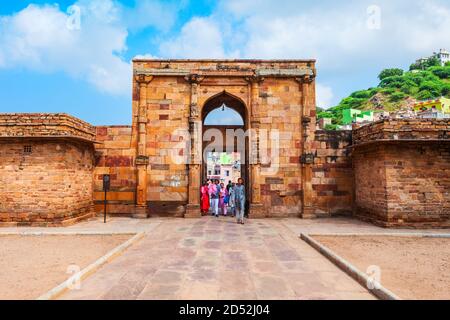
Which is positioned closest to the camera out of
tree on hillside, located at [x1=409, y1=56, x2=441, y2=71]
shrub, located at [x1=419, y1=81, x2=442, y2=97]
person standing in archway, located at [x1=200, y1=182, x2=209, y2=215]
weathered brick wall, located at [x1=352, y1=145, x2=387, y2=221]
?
weathered brick wall, located at [x1=352, y1=145, x2=387, y2=221]

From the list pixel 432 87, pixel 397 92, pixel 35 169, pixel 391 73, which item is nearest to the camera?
pixel 35 169

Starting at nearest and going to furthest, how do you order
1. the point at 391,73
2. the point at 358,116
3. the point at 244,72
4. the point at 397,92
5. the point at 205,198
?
1. the point at 244,72
2. the point at 205,198
3. the point at 358,116
4. the point at 397,92
5. the point at 391,73

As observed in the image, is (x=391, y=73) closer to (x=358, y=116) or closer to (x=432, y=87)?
(x=432, y=87)

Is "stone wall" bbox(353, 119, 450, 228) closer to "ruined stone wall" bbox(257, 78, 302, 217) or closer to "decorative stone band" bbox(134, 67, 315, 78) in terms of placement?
"ruined stone wall" bbox(257, 78, 302, 217)

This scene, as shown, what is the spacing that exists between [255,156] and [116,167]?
247 inches

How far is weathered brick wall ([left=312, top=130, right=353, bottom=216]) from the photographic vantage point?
1305 cm

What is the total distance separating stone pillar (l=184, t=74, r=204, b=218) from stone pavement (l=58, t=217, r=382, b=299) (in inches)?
150

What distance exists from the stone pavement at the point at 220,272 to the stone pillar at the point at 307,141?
4147mm

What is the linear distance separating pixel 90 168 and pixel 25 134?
287 centimetres

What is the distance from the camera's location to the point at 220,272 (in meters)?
5.47

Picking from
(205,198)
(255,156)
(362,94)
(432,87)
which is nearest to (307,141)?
(255,156)

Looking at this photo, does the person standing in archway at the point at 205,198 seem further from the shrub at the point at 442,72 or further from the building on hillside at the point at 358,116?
the shrub at the point at 442,72

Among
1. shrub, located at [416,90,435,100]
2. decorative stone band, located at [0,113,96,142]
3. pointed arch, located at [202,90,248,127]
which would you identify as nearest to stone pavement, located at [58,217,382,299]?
decorative stone band, located at [0,113,96,142]

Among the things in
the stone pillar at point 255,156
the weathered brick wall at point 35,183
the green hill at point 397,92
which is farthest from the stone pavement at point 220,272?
the green hill at point 397,92
